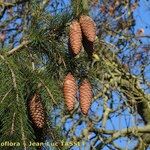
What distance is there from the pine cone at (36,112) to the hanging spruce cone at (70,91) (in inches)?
2.7

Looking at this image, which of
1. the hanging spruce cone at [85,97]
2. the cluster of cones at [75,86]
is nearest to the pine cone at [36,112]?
the cluster of cones at [75,86]

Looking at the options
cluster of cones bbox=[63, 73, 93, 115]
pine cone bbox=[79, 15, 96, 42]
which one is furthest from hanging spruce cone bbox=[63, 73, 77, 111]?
pine cone bbox=[79, 15, 96, 42]

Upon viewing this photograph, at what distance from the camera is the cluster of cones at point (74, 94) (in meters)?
1.32

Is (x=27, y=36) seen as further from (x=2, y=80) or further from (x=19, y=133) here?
(x=19, y=133)

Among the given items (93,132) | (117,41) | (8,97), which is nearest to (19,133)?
(8,97)

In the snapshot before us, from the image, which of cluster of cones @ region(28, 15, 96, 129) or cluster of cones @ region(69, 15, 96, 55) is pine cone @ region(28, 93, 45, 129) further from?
cluster of cones @ region(69, 15, 96, 55)

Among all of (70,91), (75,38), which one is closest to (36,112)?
(70,91)

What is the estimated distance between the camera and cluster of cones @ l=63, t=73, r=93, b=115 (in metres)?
1.32

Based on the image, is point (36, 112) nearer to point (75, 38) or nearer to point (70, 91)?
point (70, 91)

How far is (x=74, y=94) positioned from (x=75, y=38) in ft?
0.49

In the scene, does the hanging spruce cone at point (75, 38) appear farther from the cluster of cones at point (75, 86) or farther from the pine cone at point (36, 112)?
the pine cone at point (36, 112)

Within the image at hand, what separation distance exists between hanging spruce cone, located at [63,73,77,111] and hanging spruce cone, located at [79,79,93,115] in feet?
0.08

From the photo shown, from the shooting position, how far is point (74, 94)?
1.34 meters

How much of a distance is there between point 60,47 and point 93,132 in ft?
6.99
